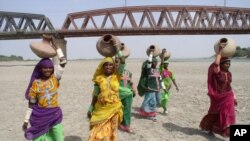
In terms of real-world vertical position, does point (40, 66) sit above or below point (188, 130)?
above

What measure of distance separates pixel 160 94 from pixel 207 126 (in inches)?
68.5

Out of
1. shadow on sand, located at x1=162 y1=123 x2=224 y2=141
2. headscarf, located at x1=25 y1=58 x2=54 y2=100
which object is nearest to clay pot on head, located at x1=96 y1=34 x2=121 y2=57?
headscarf, located at x1=25 y1=58 x2=54 y2=100

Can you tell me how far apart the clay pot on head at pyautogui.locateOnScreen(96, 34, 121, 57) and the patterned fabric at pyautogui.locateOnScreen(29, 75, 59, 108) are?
73cm

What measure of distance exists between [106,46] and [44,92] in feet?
3.27

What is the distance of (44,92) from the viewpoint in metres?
4.52

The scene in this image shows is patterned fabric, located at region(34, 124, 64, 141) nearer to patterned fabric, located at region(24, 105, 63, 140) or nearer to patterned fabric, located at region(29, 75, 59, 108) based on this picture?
patterned fabric, located at region(24, 105, 63, 140)

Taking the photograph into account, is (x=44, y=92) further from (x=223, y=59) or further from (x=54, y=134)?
(x=223, y=59)

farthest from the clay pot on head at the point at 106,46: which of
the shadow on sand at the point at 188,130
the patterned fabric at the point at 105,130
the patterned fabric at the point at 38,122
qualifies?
the shadow on sand at the point at 188,130

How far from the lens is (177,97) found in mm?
11328

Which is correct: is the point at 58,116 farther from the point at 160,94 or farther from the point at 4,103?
the point at 4,103

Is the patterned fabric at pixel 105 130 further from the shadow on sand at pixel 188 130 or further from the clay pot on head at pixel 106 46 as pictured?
the shadow on sand at pixel 188 130

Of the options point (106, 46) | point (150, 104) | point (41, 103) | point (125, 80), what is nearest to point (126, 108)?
point (125, 80)

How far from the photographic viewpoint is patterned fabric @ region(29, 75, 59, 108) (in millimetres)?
4480

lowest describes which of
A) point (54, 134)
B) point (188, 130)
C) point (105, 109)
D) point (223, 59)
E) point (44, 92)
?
point (188, 130)
